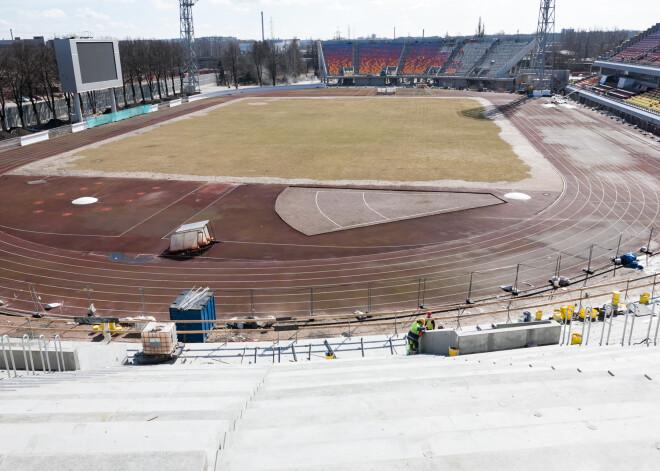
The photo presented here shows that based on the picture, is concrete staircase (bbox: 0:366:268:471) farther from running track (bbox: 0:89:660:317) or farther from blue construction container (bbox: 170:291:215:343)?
running track (bbox: 0:89:660:317)

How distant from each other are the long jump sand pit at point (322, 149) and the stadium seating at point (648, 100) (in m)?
22.5

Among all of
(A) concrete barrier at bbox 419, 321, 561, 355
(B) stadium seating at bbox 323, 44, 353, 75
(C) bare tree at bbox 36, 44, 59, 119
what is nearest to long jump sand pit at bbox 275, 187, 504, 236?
(A) concrete barrier at bbox 419, 321, 561, 355

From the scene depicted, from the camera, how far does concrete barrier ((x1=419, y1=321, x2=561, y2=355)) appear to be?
47.3ft

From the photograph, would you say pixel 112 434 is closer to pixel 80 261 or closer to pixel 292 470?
pixel 292 470

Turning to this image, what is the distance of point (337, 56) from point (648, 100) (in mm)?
90806

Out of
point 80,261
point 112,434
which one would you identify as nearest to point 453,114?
point 80,261

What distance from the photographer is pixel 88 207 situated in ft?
117

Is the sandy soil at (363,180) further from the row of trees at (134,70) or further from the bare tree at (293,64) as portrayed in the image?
the bare tree at (293,64)

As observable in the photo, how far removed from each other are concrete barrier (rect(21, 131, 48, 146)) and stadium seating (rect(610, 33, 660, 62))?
97.2 metres

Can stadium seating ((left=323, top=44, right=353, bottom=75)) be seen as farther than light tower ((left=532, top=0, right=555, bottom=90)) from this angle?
Yes

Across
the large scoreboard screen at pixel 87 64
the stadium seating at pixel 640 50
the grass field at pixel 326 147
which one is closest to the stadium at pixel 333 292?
the grass field at pixel 326 147

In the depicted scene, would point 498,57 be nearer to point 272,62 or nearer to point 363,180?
point 272,62

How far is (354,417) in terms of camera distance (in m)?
8.59

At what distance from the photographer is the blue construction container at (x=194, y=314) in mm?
18703
